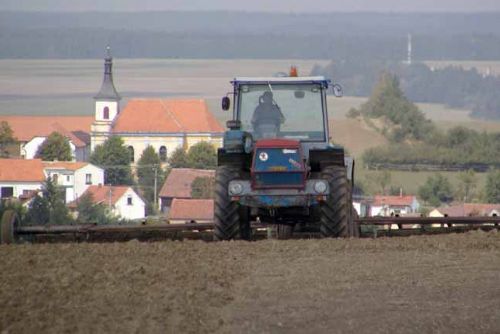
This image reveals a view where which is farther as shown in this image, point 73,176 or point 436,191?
point 436,191

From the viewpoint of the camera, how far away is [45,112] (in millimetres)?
97000

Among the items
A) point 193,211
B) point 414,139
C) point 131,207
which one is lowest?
point 193,211

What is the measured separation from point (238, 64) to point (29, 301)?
6157 inches

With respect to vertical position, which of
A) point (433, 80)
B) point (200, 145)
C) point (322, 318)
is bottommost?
point (322, 318)

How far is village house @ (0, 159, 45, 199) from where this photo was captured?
156ft

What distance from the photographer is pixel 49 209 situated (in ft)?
135

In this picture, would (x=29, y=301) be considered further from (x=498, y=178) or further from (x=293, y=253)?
(x=498, y=178)

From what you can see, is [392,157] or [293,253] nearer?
[293,253]

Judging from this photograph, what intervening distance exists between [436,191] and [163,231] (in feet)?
186

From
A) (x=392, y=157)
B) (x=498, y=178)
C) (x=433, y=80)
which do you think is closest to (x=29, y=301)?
(x=498, y=178)

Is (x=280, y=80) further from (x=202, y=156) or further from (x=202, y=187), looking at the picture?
(x=202, y=156)

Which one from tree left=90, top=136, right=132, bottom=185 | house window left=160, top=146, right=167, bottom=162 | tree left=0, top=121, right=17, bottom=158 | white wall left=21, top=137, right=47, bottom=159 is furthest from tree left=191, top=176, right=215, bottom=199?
house window left=160, top=146, right=167, bottom=162

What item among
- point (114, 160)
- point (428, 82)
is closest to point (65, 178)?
point (114, 160)

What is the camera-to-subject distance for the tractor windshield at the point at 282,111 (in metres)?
15.9
